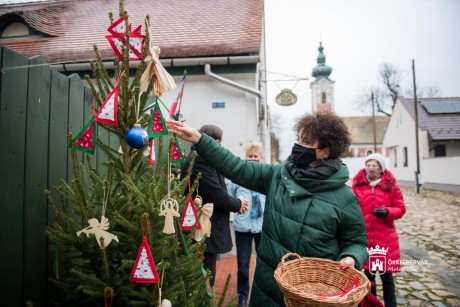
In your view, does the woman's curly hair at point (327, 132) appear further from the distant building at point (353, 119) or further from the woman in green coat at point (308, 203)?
the distant building at point (353, 119)

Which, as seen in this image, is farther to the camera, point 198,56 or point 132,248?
point 198,56

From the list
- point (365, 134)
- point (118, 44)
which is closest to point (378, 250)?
point (118, 44)

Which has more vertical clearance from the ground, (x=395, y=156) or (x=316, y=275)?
(x=395, y=156)

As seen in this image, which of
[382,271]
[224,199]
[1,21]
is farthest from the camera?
[1,21]

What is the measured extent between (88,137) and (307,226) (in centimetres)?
139

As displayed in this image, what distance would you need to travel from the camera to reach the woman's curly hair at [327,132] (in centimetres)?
199

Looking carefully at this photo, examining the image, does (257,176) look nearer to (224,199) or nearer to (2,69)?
(224,199)

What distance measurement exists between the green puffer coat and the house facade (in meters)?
4.52

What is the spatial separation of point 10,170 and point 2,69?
1.72 ft

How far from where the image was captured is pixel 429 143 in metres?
23.1

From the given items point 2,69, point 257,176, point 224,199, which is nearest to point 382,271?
point 224,199

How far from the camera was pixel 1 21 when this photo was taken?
816 centimetres

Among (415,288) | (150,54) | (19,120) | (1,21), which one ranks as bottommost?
(415,288)

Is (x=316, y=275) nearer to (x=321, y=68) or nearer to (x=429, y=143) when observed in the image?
(x=429, y=143)
